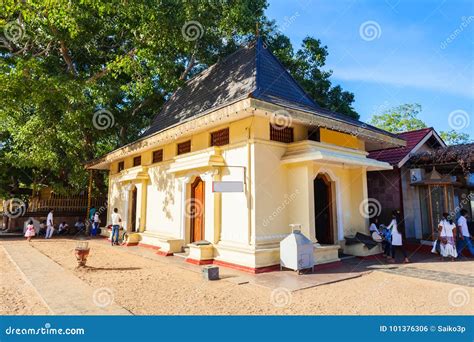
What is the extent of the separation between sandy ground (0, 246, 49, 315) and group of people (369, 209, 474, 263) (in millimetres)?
8975

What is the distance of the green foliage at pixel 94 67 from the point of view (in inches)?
423

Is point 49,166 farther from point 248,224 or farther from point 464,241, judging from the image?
point 464,241

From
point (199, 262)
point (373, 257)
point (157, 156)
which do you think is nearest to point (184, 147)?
point (157, 156)

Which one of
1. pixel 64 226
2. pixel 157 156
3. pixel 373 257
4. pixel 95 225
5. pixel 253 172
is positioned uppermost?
pixel 157 156

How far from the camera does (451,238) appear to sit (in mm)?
9109

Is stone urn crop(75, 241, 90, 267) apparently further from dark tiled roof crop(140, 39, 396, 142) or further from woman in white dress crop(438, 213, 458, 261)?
woman in white dress crop(438, 213, 458, 261)

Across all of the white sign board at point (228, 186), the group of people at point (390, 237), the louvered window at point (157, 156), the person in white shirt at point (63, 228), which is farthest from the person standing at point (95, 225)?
the group of people at point (390, 237)

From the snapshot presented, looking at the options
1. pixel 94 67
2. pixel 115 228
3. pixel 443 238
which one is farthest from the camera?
pixel 94 67

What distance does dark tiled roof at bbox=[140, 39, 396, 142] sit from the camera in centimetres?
893

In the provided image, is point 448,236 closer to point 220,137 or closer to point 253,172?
point 253,172

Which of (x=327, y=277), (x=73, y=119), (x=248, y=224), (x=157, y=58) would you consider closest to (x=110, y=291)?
(x=248, y=224)

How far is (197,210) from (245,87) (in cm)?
430

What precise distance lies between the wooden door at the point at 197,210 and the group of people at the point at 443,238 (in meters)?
5.89

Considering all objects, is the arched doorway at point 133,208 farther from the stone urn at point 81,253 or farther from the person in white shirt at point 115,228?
the stone urn at point 81,253
